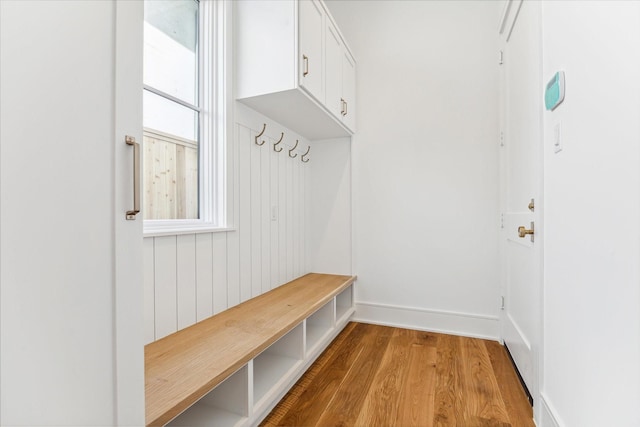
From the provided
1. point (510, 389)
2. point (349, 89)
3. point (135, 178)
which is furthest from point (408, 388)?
point (349, 89)

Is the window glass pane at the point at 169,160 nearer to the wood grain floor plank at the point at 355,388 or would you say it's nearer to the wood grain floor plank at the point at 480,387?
the wood grain floor plank at the point at 355,388

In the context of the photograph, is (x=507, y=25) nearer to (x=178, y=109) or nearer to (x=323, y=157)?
(x=323, y=157)

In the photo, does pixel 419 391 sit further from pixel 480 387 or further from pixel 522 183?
pixel 522 183

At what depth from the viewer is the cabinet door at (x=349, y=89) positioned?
7.85 feet

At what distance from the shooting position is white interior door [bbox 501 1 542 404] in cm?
141

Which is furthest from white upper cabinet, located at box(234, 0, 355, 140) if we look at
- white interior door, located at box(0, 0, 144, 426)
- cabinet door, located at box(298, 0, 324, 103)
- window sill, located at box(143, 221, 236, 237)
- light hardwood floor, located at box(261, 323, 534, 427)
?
light hardwood floor, located at box(261, 323, 534, 427)

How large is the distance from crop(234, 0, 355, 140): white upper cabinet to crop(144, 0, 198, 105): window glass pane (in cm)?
25

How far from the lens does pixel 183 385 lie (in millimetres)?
976

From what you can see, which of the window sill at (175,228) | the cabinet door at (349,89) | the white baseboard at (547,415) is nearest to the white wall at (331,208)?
the cabinet door at (349,89)

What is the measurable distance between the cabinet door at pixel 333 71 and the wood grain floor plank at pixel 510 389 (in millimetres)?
1969

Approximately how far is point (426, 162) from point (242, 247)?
1.64m

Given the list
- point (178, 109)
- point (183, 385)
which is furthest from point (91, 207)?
point (178, 109)

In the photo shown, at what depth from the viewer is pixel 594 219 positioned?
90 centimetres

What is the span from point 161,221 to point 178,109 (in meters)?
0.61
